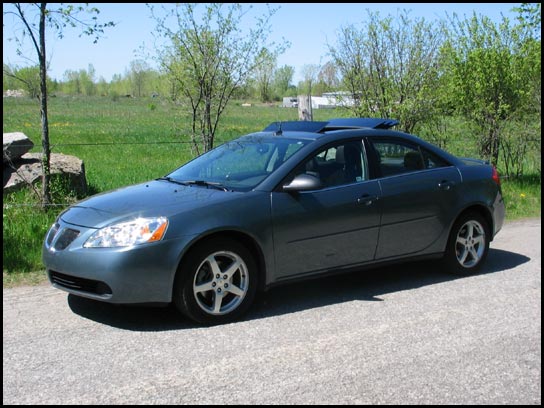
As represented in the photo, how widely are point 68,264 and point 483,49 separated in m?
10.3

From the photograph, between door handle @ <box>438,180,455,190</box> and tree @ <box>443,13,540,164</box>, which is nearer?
door handle @ <box>438,180,455,190</box>

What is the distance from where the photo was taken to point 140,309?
5.85 metres

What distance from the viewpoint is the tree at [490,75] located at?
43.0ft

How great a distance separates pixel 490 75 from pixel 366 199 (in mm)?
7968

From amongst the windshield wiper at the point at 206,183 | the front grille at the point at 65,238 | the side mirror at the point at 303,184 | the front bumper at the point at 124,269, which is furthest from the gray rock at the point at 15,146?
the side mirror at the point at 303,184

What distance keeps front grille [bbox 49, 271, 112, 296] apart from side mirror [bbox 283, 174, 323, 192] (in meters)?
1.71

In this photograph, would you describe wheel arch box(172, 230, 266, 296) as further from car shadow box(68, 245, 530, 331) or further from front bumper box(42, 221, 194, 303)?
car shadow box(68, 245, 530, 331)

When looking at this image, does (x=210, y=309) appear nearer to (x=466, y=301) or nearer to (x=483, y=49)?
(x=466, y=301)

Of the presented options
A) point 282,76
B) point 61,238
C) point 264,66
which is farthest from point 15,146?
point 282,76

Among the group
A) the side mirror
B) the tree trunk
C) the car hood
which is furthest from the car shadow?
the tree trunk

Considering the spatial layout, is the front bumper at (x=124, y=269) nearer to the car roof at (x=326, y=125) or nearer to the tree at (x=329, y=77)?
the car roof at (x=326, y=125)

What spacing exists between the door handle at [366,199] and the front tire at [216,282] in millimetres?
1243

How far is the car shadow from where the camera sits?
5555 mm

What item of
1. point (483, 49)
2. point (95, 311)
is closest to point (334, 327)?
point (95, 311)
